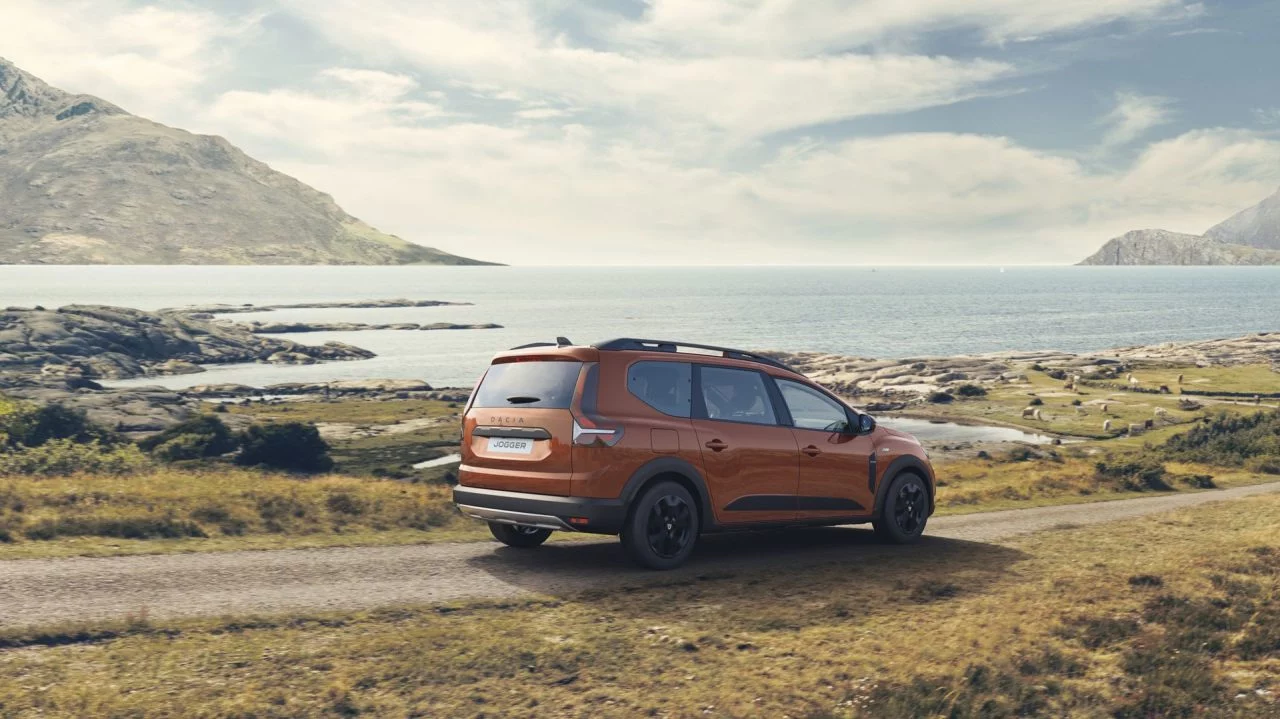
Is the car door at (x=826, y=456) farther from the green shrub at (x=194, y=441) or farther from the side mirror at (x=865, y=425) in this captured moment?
the green shrub at (x=194, y=441)

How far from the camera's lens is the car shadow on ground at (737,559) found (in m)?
9.91

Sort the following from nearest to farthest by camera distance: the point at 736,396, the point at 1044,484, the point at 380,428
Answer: the point at 736,396, the point at 1044,484, the point at 380,428

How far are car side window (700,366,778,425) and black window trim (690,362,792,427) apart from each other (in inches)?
0.6

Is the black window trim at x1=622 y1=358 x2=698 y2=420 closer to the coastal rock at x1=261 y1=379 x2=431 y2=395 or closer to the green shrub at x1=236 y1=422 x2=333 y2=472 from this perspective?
the green shrub at x1=236 y1=422 x2=333 y2=472

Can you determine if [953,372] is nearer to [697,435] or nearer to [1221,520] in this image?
[1221,520]

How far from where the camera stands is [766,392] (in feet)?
36.9

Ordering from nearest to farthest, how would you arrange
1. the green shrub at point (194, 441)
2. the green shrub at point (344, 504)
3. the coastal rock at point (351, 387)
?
the green shrub at point (344, 504)
the green shrub at point (194, 441)
the coastal rock at point (351, 387)

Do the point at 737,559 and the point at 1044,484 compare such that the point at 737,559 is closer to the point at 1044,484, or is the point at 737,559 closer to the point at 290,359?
the point at 1044,484

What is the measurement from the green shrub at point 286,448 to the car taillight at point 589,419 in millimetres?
40243

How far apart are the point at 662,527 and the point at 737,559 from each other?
51.8 inches

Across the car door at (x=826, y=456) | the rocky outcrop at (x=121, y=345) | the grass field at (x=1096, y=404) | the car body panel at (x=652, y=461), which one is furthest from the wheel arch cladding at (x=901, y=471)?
the rocky outcrop at (x=121, y=345)

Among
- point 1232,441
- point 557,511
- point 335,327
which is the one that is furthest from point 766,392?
point 335,327

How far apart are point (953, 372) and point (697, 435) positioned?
84363 millimetres

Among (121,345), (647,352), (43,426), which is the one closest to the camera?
(647,352)
